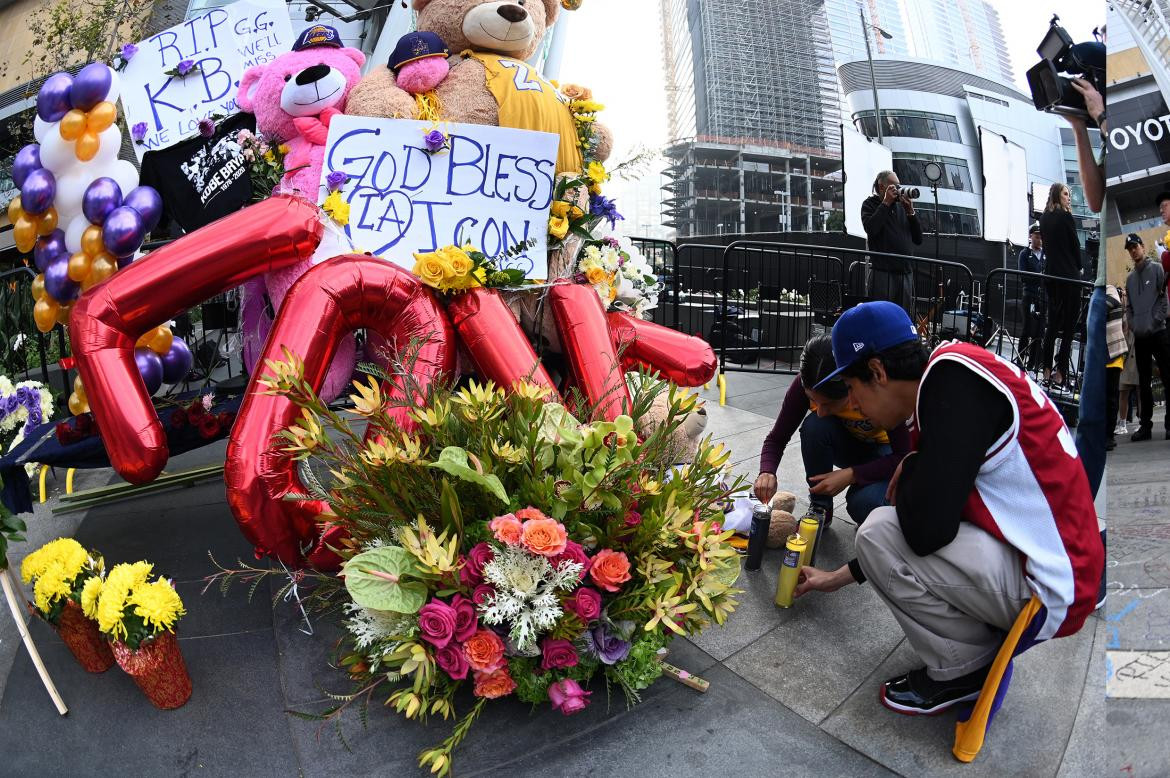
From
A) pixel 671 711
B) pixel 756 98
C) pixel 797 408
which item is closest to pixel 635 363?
pixel 797 408

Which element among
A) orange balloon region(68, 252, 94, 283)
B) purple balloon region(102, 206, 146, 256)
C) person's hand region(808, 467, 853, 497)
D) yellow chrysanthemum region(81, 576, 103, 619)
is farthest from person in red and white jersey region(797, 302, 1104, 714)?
orange balloon region(68, 252, 94, 283)

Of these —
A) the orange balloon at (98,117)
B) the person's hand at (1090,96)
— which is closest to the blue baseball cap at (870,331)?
the person's hand at (1090,96)

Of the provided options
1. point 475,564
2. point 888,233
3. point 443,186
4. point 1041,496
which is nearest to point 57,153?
point 443,186

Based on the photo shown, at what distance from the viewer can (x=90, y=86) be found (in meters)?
3.30

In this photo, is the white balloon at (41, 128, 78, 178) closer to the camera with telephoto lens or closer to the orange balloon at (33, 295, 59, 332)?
the orange balloon at (33, 295, 59, 332)

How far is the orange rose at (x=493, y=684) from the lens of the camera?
2.14 m

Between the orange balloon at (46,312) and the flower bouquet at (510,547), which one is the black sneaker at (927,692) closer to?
the flower bouquet at (510,547)

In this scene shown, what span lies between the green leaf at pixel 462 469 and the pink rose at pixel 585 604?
35 centimetres

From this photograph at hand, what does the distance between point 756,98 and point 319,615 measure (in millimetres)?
35374

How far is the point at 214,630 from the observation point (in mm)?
2674

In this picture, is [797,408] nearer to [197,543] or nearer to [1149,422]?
[1149,422]

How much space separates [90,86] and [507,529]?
2.89 metres

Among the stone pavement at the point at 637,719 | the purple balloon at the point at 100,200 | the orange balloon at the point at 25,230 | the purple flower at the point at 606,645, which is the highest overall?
the purple balloon at the point at 100,200

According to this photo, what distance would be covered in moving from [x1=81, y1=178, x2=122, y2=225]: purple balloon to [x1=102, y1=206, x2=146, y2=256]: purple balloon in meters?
0.04
